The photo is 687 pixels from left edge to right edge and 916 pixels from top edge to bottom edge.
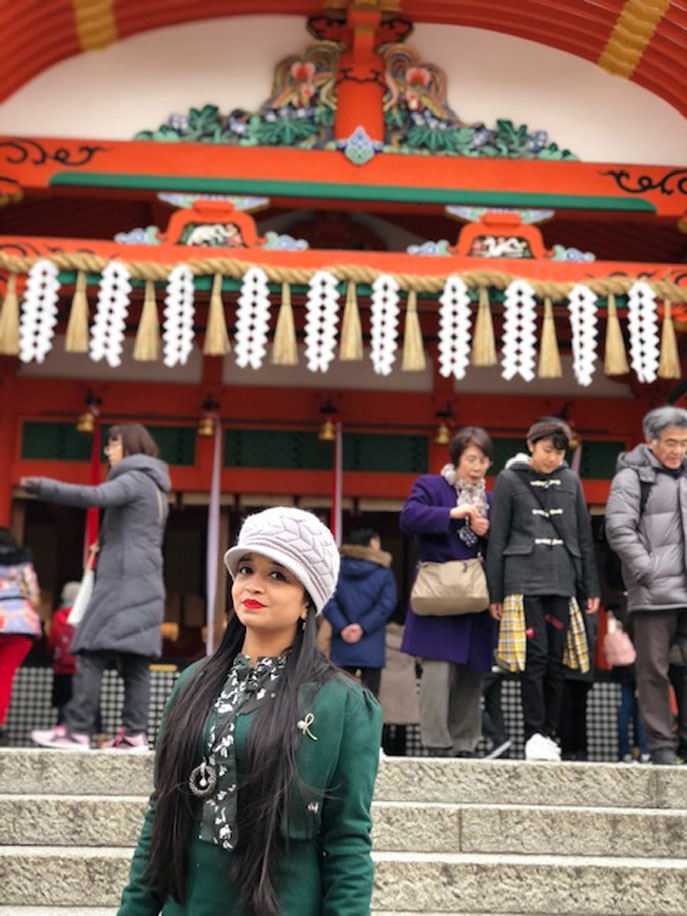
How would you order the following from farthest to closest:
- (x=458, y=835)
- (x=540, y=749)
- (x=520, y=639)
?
(x=520, y=639) → (x=540, y=749) → (x=458, y=835)

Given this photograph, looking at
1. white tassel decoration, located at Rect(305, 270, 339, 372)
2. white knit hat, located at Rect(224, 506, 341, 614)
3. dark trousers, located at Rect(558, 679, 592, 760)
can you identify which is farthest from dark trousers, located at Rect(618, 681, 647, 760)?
white knit hat, located at Rect(224, 506, 341, 614)

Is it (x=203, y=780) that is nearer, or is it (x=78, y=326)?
(x=203, y=780)

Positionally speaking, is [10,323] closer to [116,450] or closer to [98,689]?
[116,450]

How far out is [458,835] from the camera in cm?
429

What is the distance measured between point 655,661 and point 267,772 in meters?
3.58

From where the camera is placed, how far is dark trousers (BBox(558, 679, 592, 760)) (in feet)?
20.4

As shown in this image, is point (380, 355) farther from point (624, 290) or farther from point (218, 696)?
point (218, 696)

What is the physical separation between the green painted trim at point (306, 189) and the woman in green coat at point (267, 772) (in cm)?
638

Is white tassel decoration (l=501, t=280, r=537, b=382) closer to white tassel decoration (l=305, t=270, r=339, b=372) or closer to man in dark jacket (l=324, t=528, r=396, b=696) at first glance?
white tassel decoration (l=305, t=270, r=339, b=372)

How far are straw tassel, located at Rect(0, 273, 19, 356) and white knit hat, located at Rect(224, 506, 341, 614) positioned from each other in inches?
226

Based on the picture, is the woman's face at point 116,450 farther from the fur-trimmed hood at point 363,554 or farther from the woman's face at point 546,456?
the woman's face at point 546,456

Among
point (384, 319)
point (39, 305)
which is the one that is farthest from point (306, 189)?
point (39, 305)

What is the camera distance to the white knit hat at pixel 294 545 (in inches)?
89.7

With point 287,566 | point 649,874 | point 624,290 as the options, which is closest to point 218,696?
point 287,566
